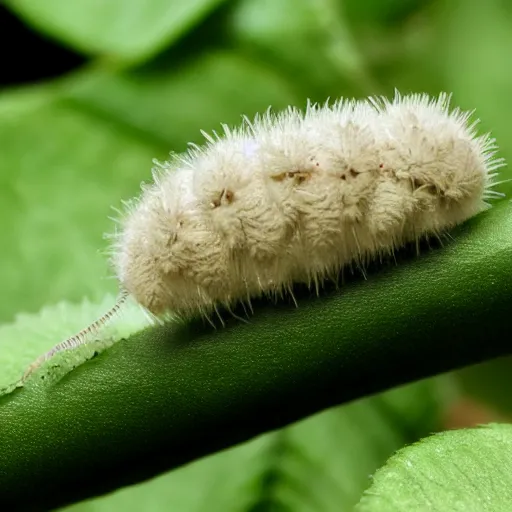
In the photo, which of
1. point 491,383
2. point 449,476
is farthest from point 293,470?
point 449,476

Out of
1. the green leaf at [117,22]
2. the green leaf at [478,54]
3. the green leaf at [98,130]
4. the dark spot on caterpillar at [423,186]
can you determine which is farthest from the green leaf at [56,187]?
the dark spot on caterpillar at [423,186]

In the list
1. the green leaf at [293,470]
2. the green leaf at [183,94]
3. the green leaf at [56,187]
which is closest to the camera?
the green leaf at [293,470]

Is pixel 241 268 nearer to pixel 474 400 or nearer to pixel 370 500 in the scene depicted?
pixel 370 500

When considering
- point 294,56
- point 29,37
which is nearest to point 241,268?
point 294,56

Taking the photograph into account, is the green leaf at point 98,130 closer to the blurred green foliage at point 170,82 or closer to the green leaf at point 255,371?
the blurred green foliage at point 170,82

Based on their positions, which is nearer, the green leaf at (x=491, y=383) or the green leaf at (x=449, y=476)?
the green leaf at (x=449, y=476)

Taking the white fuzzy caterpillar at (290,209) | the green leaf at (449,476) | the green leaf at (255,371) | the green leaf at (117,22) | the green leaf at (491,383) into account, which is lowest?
the green leaf at (449,476)
